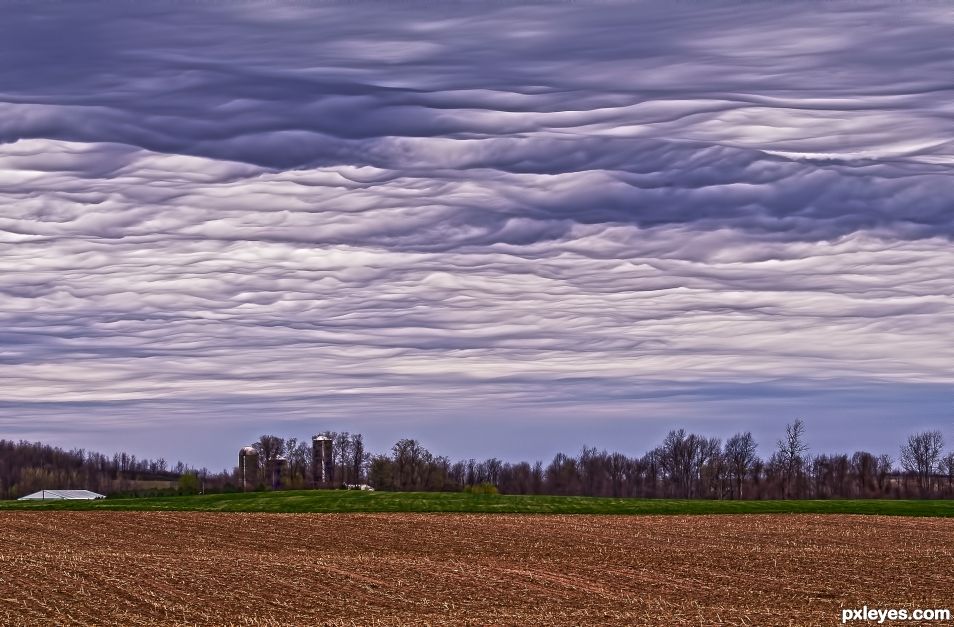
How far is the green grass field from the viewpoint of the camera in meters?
84.1

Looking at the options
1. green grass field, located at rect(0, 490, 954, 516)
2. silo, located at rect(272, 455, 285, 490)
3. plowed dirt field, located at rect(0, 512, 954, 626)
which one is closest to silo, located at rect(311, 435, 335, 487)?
silo, located at rect(272, 455, 285, 490)

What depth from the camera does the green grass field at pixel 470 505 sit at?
84.1 m

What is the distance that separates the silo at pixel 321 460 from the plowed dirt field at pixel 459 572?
8350 cm

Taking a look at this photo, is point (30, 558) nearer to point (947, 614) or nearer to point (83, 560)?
point (83, 560)

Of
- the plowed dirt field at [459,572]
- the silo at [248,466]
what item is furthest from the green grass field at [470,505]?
the silo at [248,466]

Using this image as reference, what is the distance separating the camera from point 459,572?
137 ft

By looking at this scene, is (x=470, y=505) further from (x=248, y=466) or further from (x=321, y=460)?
(x=321, y=460)

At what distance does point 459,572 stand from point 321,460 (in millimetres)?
114679

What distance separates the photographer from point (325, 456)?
15450cm

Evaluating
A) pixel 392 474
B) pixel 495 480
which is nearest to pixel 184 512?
pixel 392 474

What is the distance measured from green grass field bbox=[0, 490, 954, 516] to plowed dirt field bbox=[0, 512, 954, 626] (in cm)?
1451

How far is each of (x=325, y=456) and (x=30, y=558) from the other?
11019 centimetres

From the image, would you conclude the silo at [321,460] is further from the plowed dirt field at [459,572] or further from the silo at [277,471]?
the plowed dirt field at [459,572]

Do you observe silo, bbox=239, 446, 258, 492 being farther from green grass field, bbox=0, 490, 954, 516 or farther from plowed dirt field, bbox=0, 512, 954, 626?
plowed dirt field, bbox=0, 512, 954, 626
